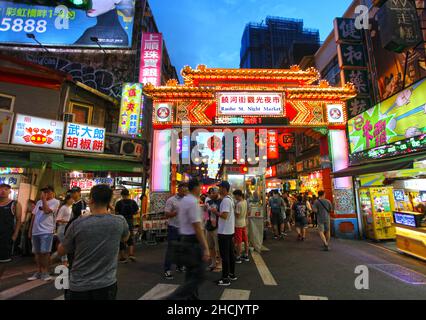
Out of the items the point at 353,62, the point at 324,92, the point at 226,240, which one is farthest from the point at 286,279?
the point at 353,62

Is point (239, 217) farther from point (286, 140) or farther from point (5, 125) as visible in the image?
point (286, 140)

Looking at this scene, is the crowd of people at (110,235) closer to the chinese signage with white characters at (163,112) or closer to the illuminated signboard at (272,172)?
→ the chinese signage with white characters at (163,112)

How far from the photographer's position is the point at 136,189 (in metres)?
15.0

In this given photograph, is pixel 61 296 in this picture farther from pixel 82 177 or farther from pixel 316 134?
pixel 316 134

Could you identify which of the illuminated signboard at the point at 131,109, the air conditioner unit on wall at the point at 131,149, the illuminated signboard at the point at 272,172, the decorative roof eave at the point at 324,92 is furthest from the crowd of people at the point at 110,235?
the illuminated signboard at the point at 272,172

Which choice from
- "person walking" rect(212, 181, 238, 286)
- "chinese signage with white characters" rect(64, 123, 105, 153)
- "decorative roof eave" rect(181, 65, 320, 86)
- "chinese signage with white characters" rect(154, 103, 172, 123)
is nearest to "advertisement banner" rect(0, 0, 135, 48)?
"decorative roof eave" rect(181, 65, 320, 86)

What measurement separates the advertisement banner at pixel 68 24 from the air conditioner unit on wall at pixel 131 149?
965cm

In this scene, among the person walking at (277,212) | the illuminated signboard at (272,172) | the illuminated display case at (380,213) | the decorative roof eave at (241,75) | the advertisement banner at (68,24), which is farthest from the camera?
the illuminated signboard at (272,172)

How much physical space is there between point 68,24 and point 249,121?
1706 cm

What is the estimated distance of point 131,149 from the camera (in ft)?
36.7

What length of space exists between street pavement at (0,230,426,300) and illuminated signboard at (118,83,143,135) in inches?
275

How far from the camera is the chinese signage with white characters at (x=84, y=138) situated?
9383 millimetres

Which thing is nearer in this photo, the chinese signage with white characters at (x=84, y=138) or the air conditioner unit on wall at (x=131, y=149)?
the chinese signage with white characters at (x=84, y=138)

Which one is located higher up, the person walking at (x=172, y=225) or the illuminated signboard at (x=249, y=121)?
the illuminated signboard at (x=249, y=121)
